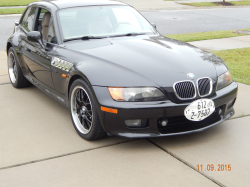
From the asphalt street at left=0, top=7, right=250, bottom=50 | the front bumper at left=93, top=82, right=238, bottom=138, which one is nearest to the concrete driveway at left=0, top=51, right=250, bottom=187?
the front bumper at left=93, top=82, right=238, bottom=138

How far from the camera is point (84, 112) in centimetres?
394

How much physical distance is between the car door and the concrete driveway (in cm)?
64

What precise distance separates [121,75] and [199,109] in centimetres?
88

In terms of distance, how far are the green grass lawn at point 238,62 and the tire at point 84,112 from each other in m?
3.37

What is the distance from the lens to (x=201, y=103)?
11.7 ft

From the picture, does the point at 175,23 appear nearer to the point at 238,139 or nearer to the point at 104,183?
the point at 238,139

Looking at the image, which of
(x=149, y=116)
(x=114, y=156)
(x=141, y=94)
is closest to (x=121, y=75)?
(x=141, y=94)

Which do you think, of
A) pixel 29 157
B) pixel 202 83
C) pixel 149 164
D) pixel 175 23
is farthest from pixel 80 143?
pixel 175 23

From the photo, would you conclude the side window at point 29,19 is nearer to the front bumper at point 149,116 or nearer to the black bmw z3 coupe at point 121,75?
the black bmw z3 coupe at point 121,75

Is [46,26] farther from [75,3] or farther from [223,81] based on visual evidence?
[223,81]

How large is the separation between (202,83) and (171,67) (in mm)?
369

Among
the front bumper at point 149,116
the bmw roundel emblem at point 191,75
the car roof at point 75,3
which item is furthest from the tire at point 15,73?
the bmw roundel emblem at point 191,75

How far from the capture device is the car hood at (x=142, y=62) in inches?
140

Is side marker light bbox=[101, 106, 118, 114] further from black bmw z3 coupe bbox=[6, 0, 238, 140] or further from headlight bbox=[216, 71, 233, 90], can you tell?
headlight bbox=[216, 71, 233, 90]
